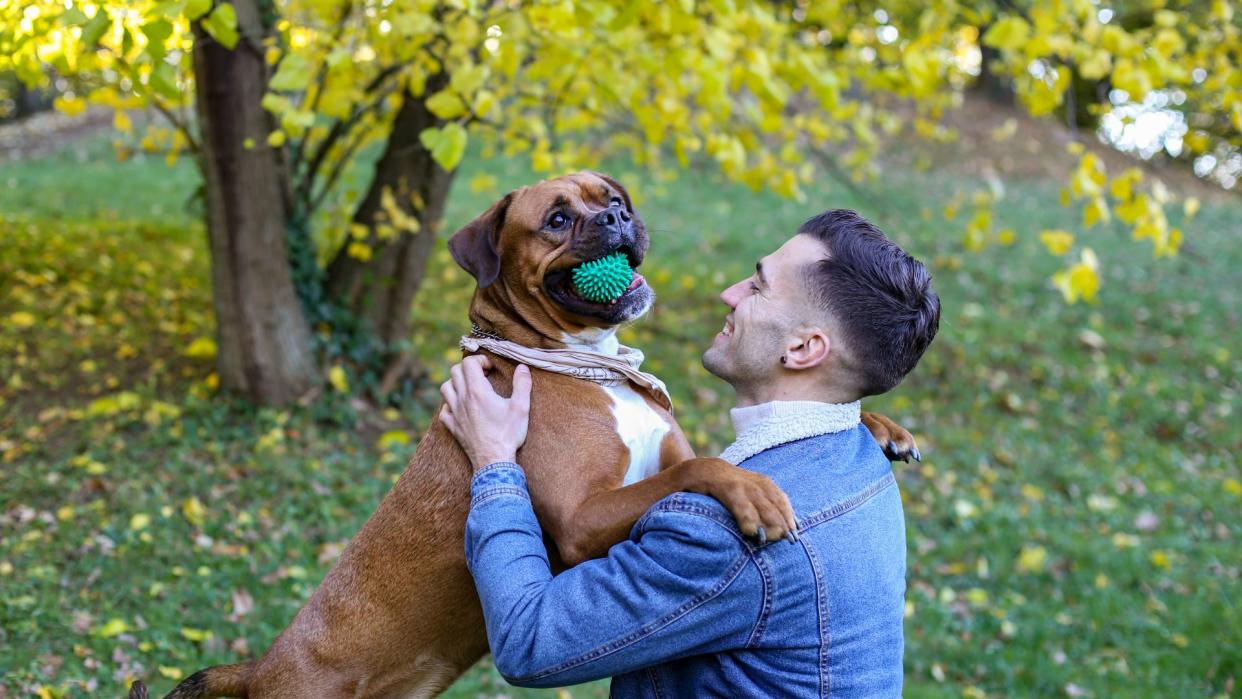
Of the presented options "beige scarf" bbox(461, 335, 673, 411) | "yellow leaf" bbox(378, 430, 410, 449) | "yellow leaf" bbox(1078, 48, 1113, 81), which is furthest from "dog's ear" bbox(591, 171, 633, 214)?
"yellow leaf" bbox(378, 430, 410, 449)

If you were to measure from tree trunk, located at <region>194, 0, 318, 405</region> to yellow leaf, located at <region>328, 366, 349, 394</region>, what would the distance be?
0.37ft

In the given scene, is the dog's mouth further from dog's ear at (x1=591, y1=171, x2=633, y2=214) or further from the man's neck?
the man's neck

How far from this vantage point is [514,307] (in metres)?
3.27

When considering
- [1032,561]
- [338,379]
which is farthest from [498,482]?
[1032,561]

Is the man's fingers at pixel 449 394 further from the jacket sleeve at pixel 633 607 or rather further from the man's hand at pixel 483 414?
the jacket sleeve at pixel 633 607

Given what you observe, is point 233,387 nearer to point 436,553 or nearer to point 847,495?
point 436,553

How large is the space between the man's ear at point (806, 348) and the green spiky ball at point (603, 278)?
0.80m

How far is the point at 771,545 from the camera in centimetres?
220

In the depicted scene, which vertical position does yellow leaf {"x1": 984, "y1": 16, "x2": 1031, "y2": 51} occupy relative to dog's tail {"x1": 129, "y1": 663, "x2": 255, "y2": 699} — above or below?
above

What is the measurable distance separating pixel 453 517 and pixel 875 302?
129cm

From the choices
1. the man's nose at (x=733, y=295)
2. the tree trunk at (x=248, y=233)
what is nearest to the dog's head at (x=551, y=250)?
the man's nose at (x=733, y=295)

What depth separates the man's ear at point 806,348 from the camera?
97.0 inches

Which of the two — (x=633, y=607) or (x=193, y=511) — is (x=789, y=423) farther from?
(x=193, y=511)

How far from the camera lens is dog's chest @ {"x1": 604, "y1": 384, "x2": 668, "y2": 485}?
295 centimetres
